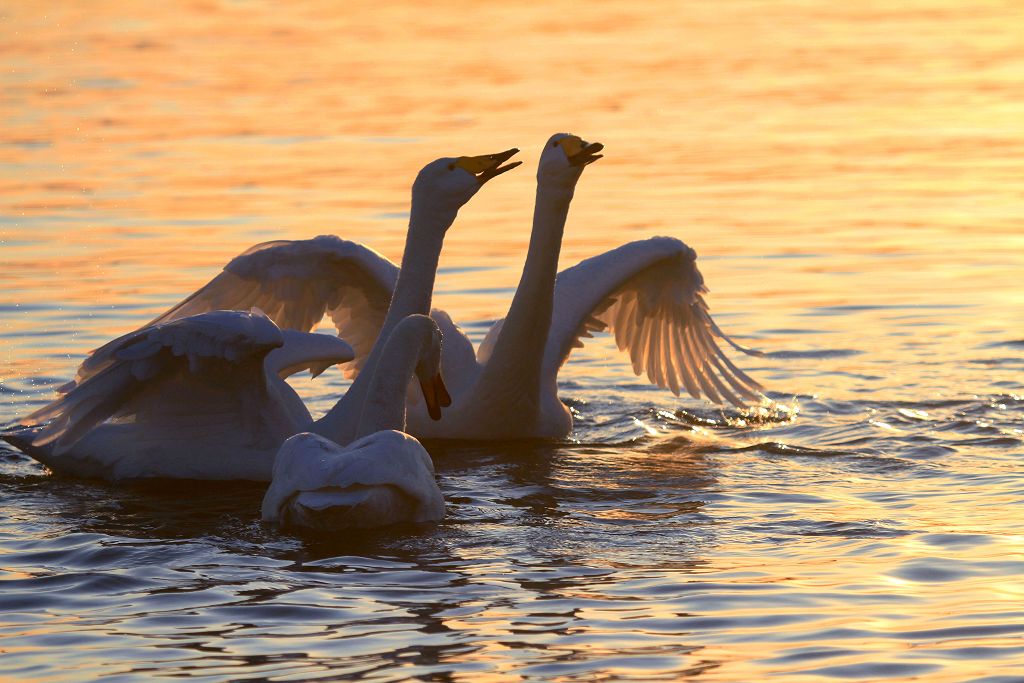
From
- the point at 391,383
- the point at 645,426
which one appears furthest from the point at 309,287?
the point at 391,383

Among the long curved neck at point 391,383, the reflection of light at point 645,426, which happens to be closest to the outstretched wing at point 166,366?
the long curved neck at point 391,383

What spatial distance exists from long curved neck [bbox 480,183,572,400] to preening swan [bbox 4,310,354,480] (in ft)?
5.08

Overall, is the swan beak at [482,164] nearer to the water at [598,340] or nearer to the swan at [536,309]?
the swan at [536,309]

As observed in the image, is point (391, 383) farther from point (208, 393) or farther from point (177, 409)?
point (177, 409)

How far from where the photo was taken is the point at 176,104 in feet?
85.9

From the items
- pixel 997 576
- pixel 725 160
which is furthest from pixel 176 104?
pixel 997 576

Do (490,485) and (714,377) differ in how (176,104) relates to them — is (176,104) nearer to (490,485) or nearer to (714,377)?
(714,377)

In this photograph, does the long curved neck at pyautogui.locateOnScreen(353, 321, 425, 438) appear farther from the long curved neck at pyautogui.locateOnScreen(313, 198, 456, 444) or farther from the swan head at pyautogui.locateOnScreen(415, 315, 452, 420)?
the long curved neck at pyautogui.locateOnScreen(313, 198, 456, 444)

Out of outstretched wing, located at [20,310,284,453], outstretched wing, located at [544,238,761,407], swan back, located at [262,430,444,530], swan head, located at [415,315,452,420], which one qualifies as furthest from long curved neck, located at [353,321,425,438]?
outstretched wing, located at [544,238,761,407]

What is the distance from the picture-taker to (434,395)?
11188 millimetres

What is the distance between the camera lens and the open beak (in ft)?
36.5

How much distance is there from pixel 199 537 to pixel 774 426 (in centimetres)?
474

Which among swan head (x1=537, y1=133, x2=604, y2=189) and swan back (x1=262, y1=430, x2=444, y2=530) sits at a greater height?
swan head (x1=537, y1=133, x2=604, y2=189)

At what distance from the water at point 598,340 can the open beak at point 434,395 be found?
48 cm
